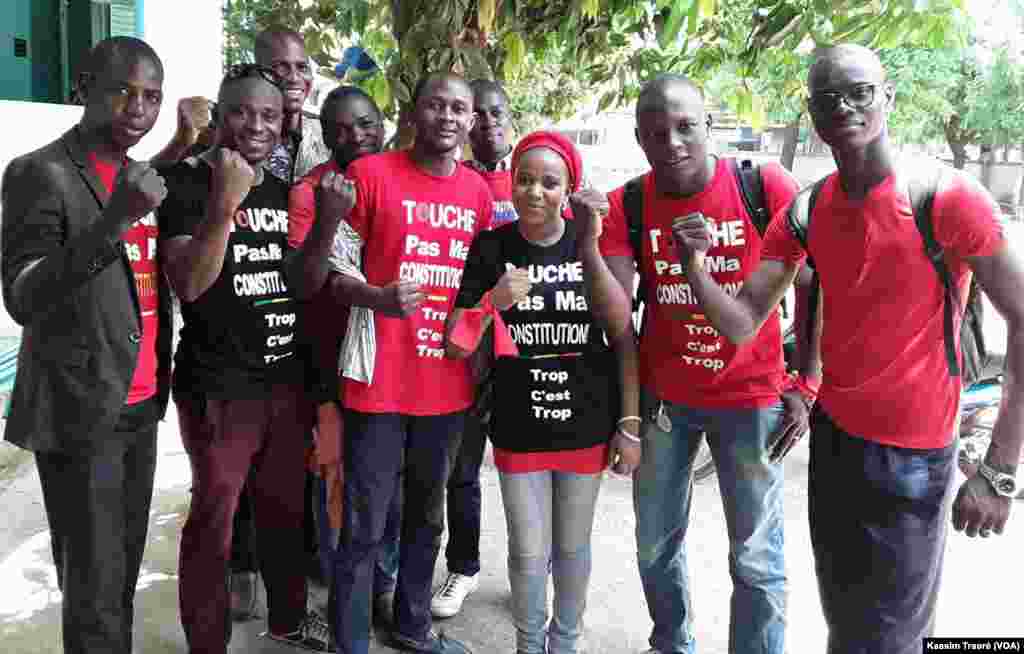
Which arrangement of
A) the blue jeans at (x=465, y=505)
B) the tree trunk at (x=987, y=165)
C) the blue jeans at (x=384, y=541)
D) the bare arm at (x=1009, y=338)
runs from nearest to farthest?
the bare arm at (x=1009, y=338), the blue jeans at (x=384, y=541), the blue jeans at (x=465, y=505), the tree trunk at (x=987, y=165)

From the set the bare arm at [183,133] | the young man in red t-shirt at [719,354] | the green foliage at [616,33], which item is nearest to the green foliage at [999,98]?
the green foliage at [616,33]

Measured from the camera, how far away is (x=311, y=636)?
295 centimetres

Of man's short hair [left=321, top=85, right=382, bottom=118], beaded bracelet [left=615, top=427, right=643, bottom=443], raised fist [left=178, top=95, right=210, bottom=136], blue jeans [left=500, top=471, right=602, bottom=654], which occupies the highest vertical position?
man's short hair [left=321, top=85, right=382, bottom=118]

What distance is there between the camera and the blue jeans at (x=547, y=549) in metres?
2.52

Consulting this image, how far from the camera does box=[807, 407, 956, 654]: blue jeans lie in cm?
200

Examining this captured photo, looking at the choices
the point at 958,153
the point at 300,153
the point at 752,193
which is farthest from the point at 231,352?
the point at 958,153

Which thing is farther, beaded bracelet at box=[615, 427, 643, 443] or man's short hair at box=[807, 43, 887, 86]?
beaded bracelet at box=[615, 427, 643, 443]

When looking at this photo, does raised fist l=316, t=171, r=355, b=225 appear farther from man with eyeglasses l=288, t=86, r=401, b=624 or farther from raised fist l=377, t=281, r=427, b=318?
raised fist l=377, t=281, r=427, b=318

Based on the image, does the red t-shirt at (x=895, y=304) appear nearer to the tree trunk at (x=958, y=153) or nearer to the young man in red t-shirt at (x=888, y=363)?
the young man in red t-shirt at (x=888, y=363)

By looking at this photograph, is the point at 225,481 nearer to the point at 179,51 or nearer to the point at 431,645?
the point at 431,645

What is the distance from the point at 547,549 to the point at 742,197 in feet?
3.87

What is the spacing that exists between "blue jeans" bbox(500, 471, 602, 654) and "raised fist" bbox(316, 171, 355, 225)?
35.3 inches

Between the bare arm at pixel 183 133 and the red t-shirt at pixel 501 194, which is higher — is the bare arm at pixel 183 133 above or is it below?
above

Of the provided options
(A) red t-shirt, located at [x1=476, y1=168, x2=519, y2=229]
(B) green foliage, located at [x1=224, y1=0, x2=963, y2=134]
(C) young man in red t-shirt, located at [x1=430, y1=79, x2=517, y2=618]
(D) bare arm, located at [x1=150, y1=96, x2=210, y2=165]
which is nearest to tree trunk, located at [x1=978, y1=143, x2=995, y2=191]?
(B) green foliage, located at [x1=224, y1=0, x2=963, y2=134]
